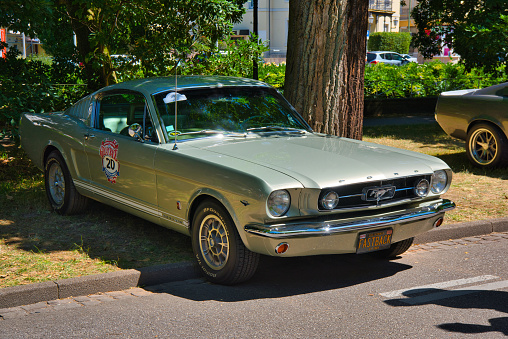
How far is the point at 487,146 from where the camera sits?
10320 mm

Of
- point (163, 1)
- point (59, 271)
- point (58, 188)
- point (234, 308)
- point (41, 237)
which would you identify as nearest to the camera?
point (234, 308)

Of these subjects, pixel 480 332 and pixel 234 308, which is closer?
pixel 480 332

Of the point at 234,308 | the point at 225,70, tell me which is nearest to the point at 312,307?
the point at 234,308

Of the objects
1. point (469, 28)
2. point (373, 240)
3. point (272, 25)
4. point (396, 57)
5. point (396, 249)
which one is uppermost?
point (272, 25)

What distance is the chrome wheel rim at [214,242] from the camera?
5223mm

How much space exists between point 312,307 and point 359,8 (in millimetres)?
4463

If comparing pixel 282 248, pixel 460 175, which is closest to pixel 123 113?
pixel 282 248

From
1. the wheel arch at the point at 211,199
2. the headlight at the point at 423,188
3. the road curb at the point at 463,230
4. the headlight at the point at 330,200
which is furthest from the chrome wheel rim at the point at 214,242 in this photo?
the road curb at the point at 463,230

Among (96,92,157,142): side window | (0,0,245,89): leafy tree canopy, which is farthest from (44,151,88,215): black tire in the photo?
(0,0,245,89): leafy tree canopy

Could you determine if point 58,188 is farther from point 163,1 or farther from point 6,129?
point 163,1

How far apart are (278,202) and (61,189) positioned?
3.59 metres

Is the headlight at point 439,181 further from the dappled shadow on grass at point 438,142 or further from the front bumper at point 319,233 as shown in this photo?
the dappled shadow on grass at point 438,142

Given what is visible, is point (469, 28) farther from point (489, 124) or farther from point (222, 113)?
point (222, 113)

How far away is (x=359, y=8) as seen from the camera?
798 cm
